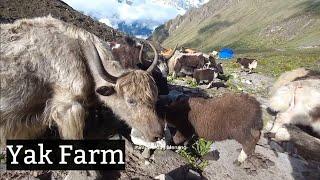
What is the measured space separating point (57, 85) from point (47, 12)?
55.3 meters

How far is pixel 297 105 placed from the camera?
10.8m

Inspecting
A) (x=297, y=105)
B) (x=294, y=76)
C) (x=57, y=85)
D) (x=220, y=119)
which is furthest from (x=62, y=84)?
(x=294, y=76)

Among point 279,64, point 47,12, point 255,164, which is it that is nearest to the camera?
point 255,164

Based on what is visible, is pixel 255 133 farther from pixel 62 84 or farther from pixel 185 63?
pixel 185 63

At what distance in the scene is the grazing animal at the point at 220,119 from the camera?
9.38 meters

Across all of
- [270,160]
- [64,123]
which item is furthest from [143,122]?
[270,160]

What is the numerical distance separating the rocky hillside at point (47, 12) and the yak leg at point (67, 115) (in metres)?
44.5

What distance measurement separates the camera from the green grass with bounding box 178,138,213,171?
899 centimetres

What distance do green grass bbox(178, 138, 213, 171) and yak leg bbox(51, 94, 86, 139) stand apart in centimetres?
255

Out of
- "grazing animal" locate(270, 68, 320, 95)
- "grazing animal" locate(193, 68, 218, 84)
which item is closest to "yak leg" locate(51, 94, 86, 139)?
"grazing animal" locate(270, 68, 320, 95)

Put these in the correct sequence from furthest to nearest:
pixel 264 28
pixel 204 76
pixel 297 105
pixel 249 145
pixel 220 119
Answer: pixel 264 28
pixel 204 76
pixel 297 105
pixel 220 119
pixel 249 145

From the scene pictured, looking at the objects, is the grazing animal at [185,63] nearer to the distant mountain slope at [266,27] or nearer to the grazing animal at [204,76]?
the grazing animal at [204,76]

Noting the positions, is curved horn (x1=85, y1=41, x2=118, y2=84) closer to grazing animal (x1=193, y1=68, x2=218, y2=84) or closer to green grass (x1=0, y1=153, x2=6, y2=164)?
green grass (x1=0, y1=153, x2=6, y2=164)

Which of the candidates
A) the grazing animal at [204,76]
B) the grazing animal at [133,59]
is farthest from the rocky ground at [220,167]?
the grazing animal at [204,76]
